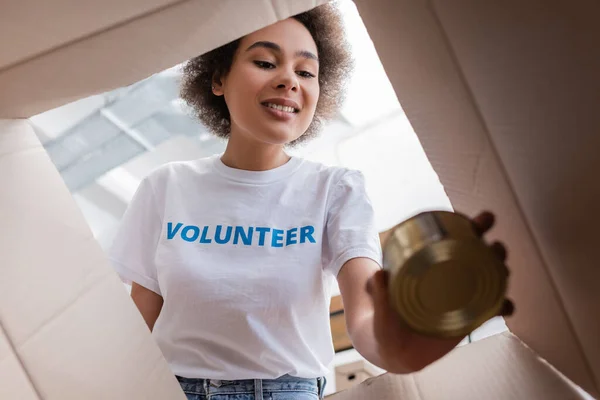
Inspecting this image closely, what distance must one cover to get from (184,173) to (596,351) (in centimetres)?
65

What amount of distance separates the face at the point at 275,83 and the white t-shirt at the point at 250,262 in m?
0.10

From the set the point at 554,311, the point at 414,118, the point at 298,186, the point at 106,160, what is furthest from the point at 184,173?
the point at 106,160

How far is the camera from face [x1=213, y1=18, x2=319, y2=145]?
81 cm

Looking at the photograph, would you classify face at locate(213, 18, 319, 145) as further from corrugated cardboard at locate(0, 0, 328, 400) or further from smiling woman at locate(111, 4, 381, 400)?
corrugated cardboard at locate(0, 0, 328, 400)

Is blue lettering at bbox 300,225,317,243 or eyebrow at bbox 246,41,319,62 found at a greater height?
eyebrow at bbox 246,41,319,62

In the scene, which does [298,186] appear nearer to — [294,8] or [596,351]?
[294,8]

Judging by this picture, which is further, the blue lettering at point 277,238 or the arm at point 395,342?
the blue lettering at point 277,238

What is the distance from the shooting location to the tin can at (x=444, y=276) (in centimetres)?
44

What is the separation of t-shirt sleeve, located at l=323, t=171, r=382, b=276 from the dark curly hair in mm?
279

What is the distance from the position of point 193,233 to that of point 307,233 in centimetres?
16

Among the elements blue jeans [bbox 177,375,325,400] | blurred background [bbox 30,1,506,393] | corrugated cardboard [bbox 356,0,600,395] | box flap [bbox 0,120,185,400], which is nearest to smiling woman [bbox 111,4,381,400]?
blue jeans [bbox 177,375,325,400]

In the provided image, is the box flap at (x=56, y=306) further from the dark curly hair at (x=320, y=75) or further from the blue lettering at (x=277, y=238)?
the dark curly hair at (x=320, y=75)

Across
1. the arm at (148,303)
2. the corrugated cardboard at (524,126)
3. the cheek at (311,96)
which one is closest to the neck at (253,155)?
the cheek at (311,96)

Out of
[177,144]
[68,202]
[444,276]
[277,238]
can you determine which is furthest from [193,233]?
[177,144]
